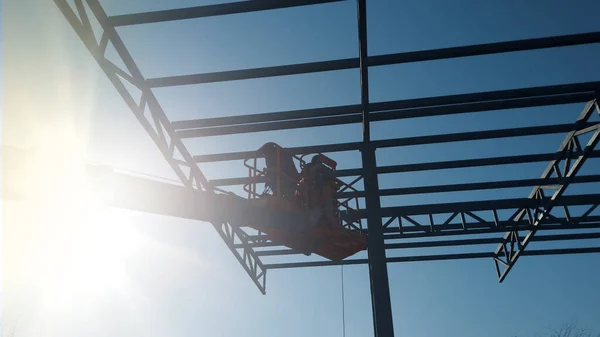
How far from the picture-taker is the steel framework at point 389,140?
9445 mm

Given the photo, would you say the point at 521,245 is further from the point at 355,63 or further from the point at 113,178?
the point at 113,178

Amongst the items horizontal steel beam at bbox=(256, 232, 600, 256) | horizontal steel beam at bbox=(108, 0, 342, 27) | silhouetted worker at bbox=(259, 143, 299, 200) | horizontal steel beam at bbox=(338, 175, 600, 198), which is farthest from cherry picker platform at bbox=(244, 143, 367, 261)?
horizontal steel beam at bbox=(256, 232, 600, 256)

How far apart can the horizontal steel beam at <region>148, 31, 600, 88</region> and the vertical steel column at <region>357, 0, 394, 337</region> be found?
550mm

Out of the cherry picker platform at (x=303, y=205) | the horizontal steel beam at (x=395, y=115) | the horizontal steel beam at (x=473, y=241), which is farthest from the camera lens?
the horizontal steel beam at (x=473, y=241)

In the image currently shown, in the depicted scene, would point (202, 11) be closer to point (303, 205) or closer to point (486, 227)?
point (303, 205)

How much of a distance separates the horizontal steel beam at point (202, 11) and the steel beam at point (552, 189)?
28.0 feet

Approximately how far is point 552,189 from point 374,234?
21.4 feet

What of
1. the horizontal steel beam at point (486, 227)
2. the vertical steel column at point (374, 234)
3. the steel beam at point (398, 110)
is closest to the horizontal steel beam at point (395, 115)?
the steel beam at point (398, 110)

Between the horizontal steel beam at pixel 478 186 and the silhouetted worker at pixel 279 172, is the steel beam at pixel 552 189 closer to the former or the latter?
the horizontal steel beam at pixel 478 186

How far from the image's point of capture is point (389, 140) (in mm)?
12359

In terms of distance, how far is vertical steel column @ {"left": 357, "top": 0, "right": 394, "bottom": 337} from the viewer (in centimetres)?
1052

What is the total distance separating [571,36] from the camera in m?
9.36

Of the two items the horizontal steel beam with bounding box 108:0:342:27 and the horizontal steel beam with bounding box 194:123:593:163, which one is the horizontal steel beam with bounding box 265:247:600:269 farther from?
the horizontal steel beam with bounding box 108:0:342:27

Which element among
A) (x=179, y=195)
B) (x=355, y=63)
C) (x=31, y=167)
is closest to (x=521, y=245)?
(x=355, y=63)
